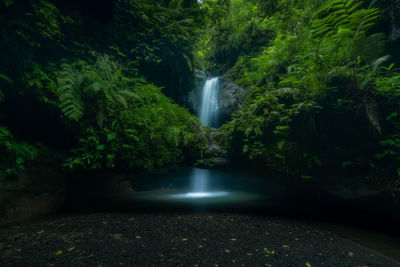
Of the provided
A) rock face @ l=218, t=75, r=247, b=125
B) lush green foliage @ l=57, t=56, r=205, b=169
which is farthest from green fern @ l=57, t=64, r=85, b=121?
rock face @ l=218, t=75, r=247, b=125

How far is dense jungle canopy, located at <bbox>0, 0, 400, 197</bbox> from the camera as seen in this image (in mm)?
2920

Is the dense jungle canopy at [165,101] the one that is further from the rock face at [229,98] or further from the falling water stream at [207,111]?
the falling water stream at [207,111]

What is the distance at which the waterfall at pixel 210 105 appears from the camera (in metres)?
7.07

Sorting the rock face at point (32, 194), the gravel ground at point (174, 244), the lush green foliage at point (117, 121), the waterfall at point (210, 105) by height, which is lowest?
the gravel ground at point (174, 244)

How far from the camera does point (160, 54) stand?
5555mm

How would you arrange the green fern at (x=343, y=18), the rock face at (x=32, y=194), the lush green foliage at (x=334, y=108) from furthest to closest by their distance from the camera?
the green fern at (x=343, y=18), the lush green foliage at (x=334, y=108), the rock face at (x=32, y=194)

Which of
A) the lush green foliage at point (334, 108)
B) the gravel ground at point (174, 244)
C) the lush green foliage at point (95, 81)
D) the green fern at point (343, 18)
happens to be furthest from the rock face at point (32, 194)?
the green fern at point (343, 18)

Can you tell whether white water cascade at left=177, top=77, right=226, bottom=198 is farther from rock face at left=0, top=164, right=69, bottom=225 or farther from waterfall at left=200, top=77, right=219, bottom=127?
rock face at left=0, top=164, right=69, bottom=225

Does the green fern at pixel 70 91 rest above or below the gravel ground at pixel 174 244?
above

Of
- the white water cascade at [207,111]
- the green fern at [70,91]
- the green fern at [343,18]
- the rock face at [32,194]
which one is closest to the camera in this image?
the rock face at [32,194]

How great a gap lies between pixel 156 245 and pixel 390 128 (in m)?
4.01

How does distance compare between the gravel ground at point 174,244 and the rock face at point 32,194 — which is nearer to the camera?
the gravel ground at point 174,244

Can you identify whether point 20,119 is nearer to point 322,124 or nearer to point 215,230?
point 215,230

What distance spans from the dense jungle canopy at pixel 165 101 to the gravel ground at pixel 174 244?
1294 millimetres
